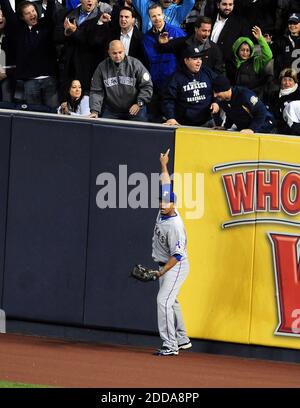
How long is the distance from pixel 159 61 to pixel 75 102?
1169mm

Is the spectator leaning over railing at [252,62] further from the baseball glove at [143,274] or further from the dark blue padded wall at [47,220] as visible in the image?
the baseball glove at [143,274]

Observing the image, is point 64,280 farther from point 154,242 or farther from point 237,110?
point 237,110

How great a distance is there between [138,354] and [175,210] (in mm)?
1665

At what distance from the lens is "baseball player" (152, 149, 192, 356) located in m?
13.7

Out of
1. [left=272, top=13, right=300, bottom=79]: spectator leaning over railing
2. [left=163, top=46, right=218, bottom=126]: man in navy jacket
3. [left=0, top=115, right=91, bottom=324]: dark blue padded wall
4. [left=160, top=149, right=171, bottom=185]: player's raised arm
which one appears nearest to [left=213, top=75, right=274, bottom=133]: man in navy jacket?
[left=163, top=46, right=218, bottom=126]: man in navy jacket

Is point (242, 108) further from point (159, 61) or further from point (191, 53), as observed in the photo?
point (159, 61)

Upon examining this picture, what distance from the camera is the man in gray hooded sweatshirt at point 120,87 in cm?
1524

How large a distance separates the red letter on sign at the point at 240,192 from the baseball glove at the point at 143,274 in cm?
119

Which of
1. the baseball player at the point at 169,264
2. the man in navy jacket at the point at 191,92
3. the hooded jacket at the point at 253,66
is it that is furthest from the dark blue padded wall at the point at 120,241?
the hooded jacket at the point at 253,66

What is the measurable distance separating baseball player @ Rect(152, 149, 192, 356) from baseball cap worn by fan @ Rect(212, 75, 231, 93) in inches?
48.9

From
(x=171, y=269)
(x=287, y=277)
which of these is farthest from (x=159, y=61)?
(x=287, y=277)

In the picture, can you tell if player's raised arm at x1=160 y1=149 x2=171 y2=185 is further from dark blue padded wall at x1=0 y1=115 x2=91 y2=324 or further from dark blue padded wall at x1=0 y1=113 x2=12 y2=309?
dark blue padded wall at x1=0 y1=113 x2=12 y2=309

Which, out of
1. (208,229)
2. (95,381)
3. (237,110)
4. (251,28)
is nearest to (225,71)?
(251,28)

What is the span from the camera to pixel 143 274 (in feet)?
45.5
